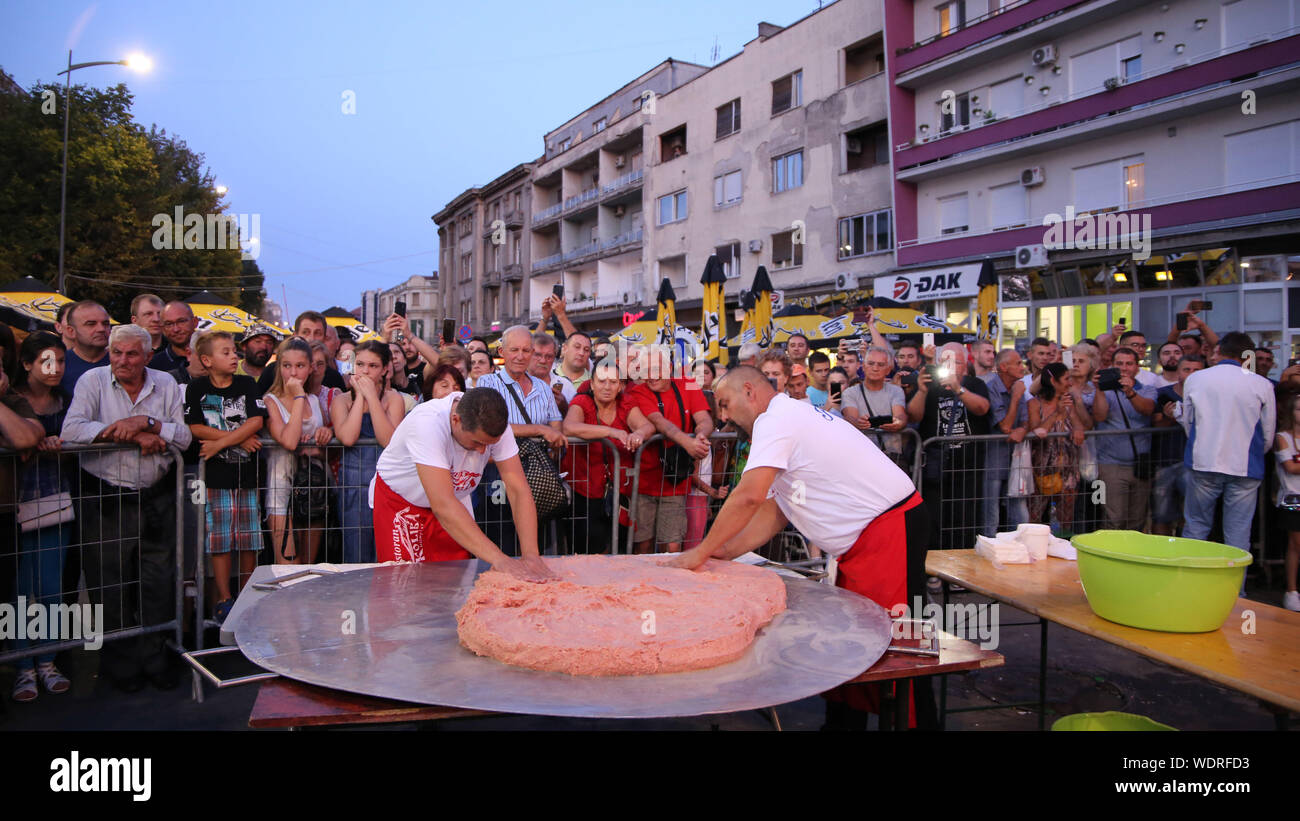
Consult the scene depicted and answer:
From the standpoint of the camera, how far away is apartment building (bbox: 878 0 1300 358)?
16.1m

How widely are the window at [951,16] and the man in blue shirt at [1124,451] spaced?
1846 centimetres

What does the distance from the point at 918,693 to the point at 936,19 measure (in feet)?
80.7

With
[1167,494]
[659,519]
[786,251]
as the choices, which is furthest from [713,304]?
[786,251]

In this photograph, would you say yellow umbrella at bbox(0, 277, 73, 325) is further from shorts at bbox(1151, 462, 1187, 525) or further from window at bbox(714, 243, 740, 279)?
window at bbox(714, 243, 740, 279)

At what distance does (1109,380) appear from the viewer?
7234 mm

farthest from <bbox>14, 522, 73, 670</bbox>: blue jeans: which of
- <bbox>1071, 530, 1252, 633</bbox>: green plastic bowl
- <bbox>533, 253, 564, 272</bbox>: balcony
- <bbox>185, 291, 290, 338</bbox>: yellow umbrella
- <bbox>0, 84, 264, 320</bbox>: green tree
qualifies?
<bbox>533, 253, 564, 272</bbox>: balcony

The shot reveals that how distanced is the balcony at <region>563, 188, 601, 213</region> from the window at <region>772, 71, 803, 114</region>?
549 inches

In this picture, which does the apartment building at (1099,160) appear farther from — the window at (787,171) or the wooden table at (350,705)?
the wooden table at (350,705)

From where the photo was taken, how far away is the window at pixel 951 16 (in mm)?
22047

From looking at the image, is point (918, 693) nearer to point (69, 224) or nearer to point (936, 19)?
point (936, 19)

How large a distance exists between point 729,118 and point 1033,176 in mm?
13924

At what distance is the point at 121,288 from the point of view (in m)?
26.1

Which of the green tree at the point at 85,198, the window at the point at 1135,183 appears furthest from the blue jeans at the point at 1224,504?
the green tree at the point at 85,198
